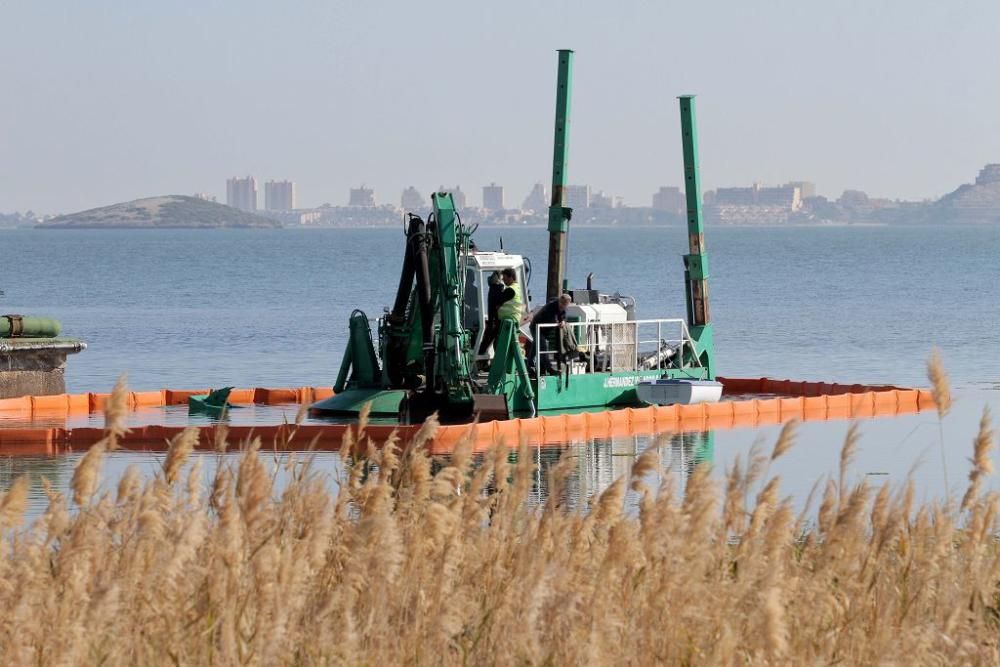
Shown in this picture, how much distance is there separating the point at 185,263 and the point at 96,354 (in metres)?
97.1

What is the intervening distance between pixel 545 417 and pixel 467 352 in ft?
7.73

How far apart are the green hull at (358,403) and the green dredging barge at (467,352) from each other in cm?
2

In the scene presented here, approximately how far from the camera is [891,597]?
21.1 feet

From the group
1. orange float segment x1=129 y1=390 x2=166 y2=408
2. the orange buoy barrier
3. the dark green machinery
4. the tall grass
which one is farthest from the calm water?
orange float segment x1=129 y1=390 x2=166 y2=408

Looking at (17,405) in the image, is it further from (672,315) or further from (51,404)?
(672,315)

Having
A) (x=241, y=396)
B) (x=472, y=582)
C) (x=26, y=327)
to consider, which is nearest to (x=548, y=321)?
(x=241, y=396)

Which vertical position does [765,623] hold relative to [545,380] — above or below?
above

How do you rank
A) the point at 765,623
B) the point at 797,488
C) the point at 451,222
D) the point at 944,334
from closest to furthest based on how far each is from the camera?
the point at 765,623 < the point at 797,488 < the point at 451,222 < the point at 944,334

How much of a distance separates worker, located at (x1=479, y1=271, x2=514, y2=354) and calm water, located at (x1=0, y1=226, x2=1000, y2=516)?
2985mm

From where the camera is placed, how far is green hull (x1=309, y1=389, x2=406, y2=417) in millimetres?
24922

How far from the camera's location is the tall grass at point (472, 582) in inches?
213

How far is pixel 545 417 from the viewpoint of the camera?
23000 mm

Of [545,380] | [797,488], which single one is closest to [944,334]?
[545,380]

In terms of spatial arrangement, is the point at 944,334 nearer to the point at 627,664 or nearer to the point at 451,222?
the point at 451,222
